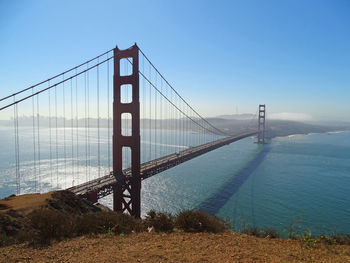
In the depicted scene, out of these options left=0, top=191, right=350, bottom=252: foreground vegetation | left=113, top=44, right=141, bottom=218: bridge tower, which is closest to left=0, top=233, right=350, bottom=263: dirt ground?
left=0, top=191, right=350, bottom=252: foreground vegetation

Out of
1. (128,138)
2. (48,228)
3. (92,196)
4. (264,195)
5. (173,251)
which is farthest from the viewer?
(264,195)

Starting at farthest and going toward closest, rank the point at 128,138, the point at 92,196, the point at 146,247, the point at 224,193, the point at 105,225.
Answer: the point at 224,193 → the point at 128,138 → the point at 92,196 → the point at 105,225 → the point at 146,247

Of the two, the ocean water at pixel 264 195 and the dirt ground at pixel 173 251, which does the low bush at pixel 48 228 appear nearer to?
the dirt ground at pixel 173 251

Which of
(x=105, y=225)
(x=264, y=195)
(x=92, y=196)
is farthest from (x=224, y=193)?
(x=105, y=225)

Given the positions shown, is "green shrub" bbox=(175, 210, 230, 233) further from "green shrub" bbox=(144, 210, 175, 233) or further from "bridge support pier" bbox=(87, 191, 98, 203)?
"bridge support pier" bbox=(87, 191, 98, 203)

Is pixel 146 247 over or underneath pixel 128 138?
underneath

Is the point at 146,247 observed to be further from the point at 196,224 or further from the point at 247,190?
the point at 247,190

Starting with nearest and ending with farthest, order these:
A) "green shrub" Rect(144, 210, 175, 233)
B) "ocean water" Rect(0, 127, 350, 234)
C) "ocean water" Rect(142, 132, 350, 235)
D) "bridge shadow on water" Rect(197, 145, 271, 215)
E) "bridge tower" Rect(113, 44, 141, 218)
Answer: "green shrub" Rect(144, 210, 175, 233), "bridge tower" Rect(113, 44, 141, 218), "ocean water" Rect(142, 132, 350, 235), "ocean water" Rect(0, 127, 350, 234), "bridge shadow on water" Rect(197, 145, 271, 215)

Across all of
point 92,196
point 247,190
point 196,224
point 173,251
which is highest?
point 173,251
